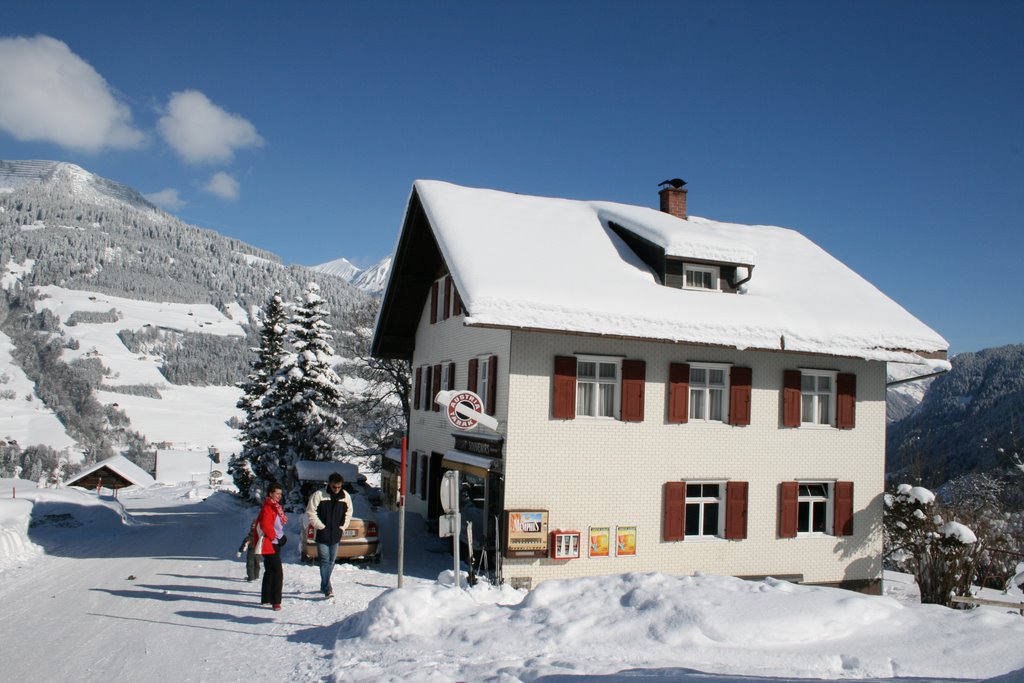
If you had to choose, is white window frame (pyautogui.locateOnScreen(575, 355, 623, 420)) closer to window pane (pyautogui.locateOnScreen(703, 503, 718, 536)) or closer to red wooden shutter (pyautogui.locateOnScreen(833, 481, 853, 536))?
window pane (pyautogui.locateOnScreen(703, 503, 718, 536))

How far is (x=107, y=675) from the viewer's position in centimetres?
798

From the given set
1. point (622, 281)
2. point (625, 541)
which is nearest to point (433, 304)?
point (622, 281)

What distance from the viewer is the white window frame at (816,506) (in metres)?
18.4

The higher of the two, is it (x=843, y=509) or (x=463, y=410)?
(x=463, y=410)

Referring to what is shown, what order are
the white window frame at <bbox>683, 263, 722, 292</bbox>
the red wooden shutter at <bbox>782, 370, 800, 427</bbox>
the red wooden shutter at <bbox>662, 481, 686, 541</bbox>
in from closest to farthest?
the red wooden shutter at <bbox>662, 481, 686, 541</bbox> < the red wooden shutter at <bbox>782, 370, 800, 427</bbox> < the white window frame at <bbox>683, 263, 722, 292</bbox>

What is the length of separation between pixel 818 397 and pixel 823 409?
1.07 ft

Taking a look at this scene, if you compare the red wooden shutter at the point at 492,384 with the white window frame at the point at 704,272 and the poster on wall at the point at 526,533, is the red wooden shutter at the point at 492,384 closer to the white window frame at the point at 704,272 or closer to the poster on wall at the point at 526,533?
the poster on wall at the point at 526,533

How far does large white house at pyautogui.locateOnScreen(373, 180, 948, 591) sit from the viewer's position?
51.3 ft

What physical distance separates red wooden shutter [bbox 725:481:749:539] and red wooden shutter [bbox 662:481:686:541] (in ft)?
3.93

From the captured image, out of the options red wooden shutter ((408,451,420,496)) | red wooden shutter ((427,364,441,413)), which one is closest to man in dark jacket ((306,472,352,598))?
red wooden shutter ((427,364,441,413))

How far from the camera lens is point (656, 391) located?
55.3 feet

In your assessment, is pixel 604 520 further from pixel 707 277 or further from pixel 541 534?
pixel 707 277

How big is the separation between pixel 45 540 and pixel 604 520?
1316 cm

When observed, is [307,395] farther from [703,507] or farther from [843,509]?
[843,509]
